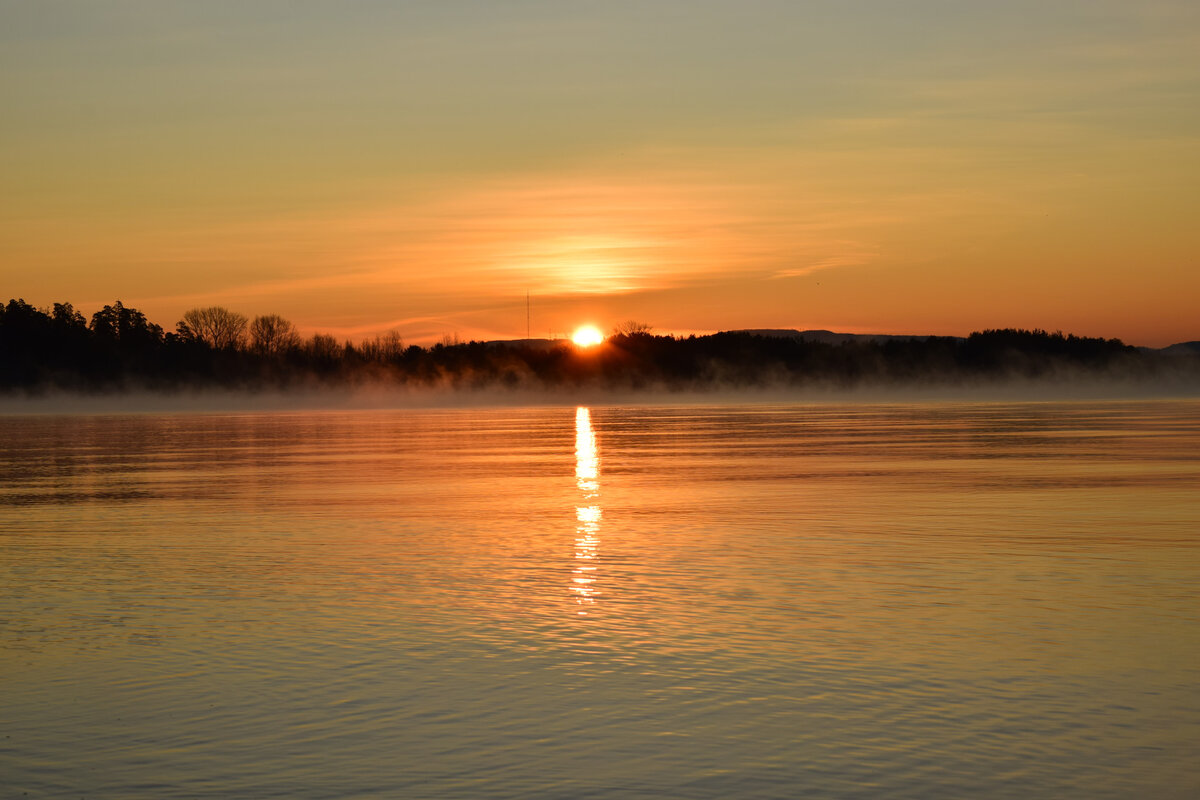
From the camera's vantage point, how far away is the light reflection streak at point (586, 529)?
17.3m

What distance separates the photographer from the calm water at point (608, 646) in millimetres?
9562

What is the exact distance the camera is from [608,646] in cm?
1373

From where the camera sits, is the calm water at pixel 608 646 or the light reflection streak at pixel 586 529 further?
the light reflection streak at pixel 586 529

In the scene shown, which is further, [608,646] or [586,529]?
[586,529]

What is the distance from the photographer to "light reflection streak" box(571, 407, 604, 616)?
17.3 m

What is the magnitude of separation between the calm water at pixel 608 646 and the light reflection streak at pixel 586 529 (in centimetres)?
13

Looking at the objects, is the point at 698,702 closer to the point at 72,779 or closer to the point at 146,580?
the point at 72,779

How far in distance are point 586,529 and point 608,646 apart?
10.9 metres

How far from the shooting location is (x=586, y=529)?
968 inches

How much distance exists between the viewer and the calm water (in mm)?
9562

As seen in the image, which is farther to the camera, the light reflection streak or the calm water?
the light reflection streak

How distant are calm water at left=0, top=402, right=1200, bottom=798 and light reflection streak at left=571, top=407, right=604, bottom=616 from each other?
13 cm

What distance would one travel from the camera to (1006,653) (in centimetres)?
1306

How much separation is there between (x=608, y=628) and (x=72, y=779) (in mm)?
6584
